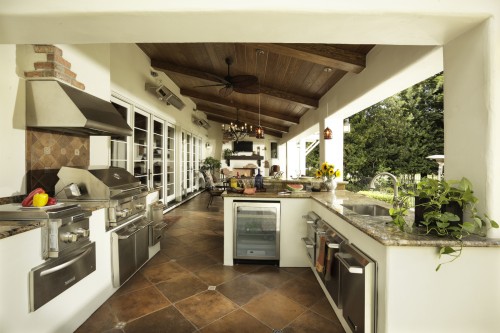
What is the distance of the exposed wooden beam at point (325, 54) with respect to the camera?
2930 mm

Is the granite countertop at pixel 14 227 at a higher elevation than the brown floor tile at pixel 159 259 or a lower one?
higher

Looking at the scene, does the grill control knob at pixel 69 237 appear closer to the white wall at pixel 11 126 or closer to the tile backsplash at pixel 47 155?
the white wall at pixel 11 126

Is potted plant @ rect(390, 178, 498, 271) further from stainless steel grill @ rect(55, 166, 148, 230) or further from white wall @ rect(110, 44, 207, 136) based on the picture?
white wall @ rect(110, 44, 207, 136)

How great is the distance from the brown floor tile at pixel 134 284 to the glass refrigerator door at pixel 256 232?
3.33 feet

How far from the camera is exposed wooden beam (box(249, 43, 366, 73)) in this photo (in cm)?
293

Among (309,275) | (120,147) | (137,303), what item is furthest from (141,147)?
(309,275)

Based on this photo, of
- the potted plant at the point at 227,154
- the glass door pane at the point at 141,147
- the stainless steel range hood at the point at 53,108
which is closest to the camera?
the stainless steel range hood at the point at 53,108

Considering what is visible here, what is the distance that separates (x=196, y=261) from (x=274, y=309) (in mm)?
1290

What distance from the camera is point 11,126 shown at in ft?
6.19

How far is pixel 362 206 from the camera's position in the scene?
7.58 feet

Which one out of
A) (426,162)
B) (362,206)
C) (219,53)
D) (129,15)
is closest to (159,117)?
(219,53)

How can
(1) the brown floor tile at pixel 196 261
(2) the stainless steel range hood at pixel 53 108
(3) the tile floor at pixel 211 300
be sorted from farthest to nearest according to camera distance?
(1) the brown floor tile at pixel 196 261, (2) the stainless steel range hood at pixel 53 108, (3) the tile floor at pixel 211 300

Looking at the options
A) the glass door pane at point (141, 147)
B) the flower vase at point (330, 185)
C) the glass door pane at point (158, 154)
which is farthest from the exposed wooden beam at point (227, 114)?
the flower vase at point (330, 185)

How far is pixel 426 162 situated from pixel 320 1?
38.0 feet
